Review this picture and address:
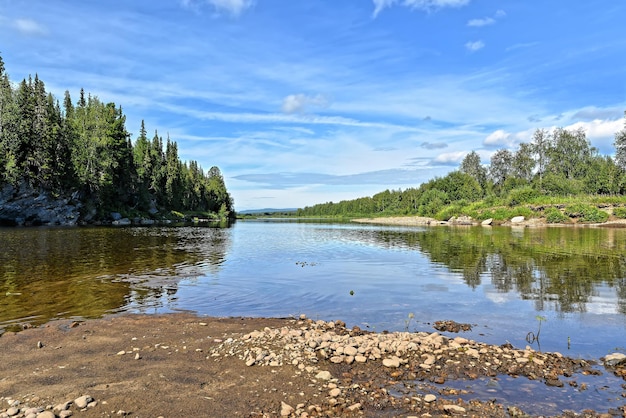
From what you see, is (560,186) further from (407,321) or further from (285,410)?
(285,410)

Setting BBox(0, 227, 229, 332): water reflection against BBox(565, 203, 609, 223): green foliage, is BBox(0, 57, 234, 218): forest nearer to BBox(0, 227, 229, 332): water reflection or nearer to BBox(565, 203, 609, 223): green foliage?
BBox(0, 227, 229, 332): water reflection

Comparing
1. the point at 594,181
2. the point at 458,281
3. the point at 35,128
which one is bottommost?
the point at 458,281

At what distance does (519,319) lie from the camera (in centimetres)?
1255

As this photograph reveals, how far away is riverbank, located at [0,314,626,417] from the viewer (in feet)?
20.6

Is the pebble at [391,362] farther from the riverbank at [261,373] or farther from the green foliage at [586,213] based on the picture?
the green foliage at [586,213]

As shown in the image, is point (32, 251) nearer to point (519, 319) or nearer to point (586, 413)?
point (519, 319)

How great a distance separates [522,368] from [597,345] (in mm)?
3586

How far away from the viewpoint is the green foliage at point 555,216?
85938 mm

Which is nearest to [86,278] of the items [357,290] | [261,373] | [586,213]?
[357,290]

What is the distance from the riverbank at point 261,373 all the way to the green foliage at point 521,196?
105 metres

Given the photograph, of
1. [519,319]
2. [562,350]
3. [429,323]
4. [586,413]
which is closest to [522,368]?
[586,413]

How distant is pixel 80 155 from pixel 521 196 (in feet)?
351

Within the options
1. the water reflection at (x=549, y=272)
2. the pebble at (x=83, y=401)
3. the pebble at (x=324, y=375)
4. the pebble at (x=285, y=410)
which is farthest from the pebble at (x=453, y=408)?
the water reflection at (x=549, y=272)

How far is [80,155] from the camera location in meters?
81.6
